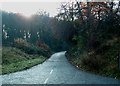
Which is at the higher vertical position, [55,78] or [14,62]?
[55,78]

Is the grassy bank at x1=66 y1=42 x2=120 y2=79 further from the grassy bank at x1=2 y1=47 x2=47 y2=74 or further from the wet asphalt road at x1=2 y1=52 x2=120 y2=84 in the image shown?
the grassy bank at x1=2 y1=47 x2=47 y2=74

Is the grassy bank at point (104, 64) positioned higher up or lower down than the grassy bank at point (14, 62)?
higher up

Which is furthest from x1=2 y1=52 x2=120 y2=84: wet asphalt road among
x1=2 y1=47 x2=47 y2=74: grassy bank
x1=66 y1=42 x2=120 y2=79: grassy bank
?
x1=2 y1=47 x2=47 y2=74: grassy bank

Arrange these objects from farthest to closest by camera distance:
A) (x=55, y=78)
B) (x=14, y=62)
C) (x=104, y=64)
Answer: (x=14, y=62)
(x=104, y=64)
(x=55, y=78)

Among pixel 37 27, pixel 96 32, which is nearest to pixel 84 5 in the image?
pixel 96 32

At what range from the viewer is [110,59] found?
1002 inches

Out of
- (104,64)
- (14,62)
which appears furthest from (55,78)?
(14,62)

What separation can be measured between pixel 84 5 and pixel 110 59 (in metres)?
17.6

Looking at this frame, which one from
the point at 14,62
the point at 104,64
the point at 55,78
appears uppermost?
the point at 55,78

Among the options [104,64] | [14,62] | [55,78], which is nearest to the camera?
[55,78]

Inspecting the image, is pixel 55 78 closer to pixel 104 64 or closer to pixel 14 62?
pixel 104 64

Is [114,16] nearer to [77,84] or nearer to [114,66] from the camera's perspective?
[114,66]

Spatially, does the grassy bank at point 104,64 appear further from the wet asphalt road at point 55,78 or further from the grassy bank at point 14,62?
the grassy bank at point 14,62

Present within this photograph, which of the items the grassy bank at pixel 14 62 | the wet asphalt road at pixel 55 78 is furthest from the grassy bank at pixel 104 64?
the grassy bank at pixel 14 62
